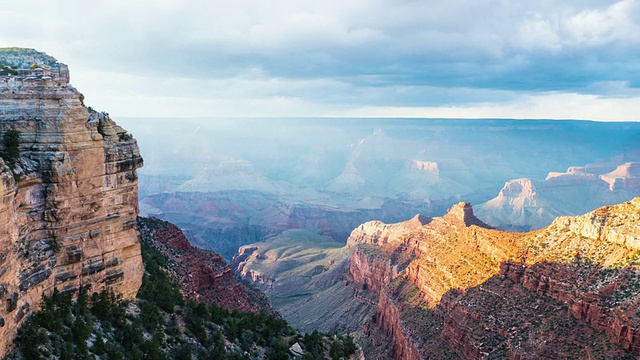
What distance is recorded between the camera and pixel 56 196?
21594 millimetres

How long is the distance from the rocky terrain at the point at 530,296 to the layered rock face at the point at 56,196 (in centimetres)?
3514

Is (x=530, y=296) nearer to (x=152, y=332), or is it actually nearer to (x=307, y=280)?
(x=152, y=332)

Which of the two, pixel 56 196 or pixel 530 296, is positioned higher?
pixel 56 196

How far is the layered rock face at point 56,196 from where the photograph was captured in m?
19.2

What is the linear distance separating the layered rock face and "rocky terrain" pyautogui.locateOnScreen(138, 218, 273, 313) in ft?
78.3

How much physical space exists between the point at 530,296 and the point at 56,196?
43.0 m

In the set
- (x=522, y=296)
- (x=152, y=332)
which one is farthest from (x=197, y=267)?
(x=522, y=296)

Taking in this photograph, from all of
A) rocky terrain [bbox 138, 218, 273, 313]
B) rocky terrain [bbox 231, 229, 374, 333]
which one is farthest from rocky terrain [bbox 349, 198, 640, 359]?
rocky terrain [bbox 231, 229, 374, 333]

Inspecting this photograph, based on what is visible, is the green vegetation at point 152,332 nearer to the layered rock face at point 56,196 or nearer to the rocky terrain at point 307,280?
the layered rock face at point 56,196

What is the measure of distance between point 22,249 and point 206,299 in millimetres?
31713

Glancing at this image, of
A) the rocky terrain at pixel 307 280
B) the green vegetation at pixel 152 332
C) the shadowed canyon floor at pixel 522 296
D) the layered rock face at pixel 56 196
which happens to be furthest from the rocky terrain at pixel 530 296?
the layered rock face at pixel 56 196

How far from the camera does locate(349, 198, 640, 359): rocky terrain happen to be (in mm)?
41062

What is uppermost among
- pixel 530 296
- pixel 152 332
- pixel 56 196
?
pixel 56 196

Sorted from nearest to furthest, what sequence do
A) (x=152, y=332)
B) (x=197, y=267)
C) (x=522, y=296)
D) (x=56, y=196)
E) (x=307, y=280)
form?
1. (x=56, y=196)
2. (x=152, y=332)
3. (x=522, y=296)
4. (x=197, y=267)
5. (x=307, y=280)
